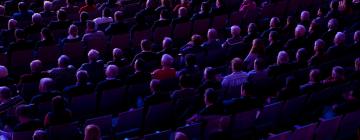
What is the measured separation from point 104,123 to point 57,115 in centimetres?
61

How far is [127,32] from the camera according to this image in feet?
44.0

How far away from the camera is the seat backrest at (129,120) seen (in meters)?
9.02

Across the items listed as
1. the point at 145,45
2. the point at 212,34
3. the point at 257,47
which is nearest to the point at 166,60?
the point at 145,45

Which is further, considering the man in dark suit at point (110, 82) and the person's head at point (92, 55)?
the person's head at point (92, 55)

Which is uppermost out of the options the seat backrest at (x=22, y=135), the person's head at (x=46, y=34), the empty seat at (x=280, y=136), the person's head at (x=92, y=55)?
the person's head at (x=46, y=34)

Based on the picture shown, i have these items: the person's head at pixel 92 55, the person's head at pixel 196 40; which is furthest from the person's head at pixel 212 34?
the person's head at pixel 92 55

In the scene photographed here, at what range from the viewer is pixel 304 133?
835cm

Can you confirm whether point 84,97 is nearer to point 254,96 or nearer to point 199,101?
point 199,101

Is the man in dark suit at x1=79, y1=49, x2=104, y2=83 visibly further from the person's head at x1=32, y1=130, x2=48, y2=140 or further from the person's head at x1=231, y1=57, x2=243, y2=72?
the person's head at x1=32, y1=130, x2=48, y2=140

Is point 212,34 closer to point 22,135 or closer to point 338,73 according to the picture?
point 338,73

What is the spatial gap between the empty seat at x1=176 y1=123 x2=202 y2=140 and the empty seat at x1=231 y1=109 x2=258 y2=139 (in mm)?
502

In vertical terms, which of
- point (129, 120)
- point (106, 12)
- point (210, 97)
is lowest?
point (129, 120)

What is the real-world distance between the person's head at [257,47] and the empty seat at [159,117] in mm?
2693

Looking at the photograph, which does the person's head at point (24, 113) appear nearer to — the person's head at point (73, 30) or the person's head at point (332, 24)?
the person's head at point (73, 30)
